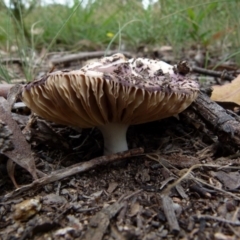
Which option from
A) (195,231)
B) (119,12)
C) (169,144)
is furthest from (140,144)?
(119,12)

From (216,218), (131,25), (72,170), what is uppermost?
(131,25)

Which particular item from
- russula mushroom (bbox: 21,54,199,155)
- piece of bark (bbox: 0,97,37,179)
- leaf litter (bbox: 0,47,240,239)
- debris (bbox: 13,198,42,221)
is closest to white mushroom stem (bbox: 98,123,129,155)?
russula mushroom (bbox: 21,54,199,155)

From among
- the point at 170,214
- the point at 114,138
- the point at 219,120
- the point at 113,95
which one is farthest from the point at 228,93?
the point at 170,214

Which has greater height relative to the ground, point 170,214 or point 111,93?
point 111,93

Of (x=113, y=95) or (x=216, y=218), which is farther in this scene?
(x=113, y=95)

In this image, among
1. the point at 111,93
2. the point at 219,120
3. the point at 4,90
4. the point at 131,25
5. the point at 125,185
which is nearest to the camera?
the point at 111,93

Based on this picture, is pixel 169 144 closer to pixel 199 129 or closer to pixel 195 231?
pixel 199 129

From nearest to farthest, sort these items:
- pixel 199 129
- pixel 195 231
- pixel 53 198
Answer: pixel 195 231 → pixel 53 198 → pixel 199 129

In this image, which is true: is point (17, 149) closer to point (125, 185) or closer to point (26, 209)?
point (26, 209)
